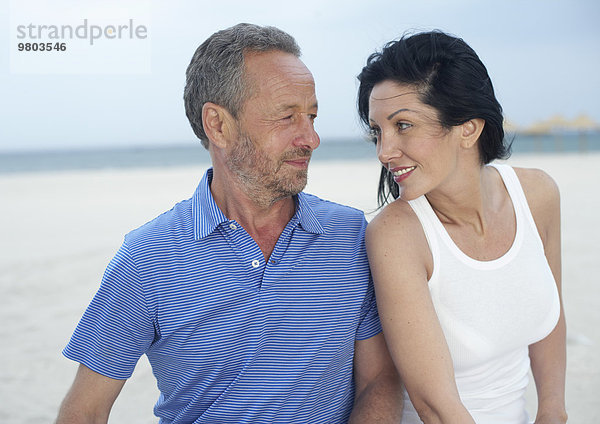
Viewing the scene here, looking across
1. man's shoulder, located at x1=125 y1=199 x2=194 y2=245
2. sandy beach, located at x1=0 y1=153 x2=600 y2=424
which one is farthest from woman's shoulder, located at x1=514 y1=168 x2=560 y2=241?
sandy beach, located at x1=0 y1=153 x2=600 y2=424

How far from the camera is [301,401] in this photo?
204 cm

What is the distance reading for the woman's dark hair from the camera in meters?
1.99

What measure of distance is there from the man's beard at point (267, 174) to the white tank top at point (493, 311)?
400 mm

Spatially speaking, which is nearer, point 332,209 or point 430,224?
point 430,224

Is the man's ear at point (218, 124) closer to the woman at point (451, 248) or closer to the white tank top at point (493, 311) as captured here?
the woman at point (451, 248)

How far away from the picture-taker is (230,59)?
2.11 m

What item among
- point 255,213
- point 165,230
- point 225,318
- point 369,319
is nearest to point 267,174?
point 255,213

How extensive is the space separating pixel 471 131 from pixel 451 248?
0.40 metres

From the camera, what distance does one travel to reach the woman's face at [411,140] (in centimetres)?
200

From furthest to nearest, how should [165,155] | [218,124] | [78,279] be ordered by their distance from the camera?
[165,155] → [78,279] → [218,124]

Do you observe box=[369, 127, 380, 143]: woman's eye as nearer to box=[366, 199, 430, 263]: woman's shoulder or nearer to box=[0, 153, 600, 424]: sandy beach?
box=[366, 199, 430, 263]: woman's shoulder

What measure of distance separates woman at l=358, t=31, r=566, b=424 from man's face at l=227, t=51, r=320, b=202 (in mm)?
243

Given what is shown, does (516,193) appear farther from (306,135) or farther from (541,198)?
(306,135)

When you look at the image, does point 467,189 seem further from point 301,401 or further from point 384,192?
point 301,401
